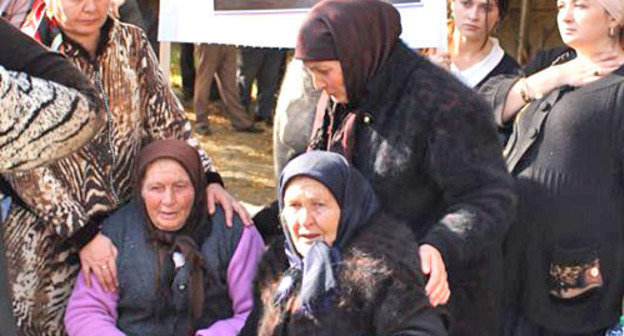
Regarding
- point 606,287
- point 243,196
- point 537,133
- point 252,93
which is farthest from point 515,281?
point 252,93

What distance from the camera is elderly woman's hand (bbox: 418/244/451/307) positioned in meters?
2.47

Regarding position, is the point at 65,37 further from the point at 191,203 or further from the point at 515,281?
the point at 515,281

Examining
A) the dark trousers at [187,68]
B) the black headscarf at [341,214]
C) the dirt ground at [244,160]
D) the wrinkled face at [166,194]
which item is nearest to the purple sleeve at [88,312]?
the wrinkled face at [166,194]

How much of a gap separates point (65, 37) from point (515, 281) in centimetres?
173

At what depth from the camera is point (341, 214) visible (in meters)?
2.62

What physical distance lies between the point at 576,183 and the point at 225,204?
120 cm

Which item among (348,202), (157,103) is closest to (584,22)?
(348,202)

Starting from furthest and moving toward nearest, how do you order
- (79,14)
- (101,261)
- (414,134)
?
(101,261), (79,14), (414,134)

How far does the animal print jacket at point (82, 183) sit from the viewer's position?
2.83 m

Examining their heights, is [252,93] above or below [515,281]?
below

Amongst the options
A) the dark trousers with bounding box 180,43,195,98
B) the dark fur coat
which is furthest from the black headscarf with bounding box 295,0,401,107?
the dark trousers with bounding box 180,43,195,98

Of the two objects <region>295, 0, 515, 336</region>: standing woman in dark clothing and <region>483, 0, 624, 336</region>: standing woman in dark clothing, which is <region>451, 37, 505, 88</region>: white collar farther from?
<region>295, 0, 515, 336</region>: standing woman in dark clothing

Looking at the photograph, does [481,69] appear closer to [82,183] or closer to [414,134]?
[414,134]

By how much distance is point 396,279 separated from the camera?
2490 millimetres
